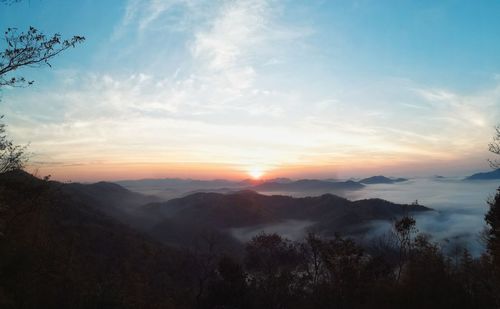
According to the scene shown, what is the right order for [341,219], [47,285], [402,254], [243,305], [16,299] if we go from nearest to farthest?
[16,299]
[47,285]
[402,254]
[243,305]
[341,219]

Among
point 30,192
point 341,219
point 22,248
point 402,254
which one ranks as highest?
point 30,192

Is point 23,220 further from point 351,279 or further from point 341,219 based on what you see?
point 341,219

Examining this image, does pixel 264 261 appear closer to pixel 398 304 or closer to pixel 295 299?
pixel 295 299

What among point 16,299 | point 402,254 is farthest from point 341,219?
point 16,299

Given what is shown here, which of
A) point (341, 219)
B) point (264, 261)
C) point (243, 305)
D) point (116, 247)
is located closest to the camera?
point (243, 305)

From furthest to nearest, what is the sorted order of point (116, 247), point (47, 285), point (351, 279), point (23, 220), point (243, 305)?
point (116, 247), point (243, 305), point (351, 279), point (23, 220), point (47, 285)

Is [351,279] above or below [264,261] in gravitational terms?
above

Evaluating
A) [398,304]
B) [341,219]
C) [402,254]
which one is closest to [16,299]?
[398,304]

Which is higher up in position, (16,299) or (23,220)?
(23,220)

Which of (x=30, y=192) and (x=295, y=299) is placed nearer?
(x=30, y=192)
